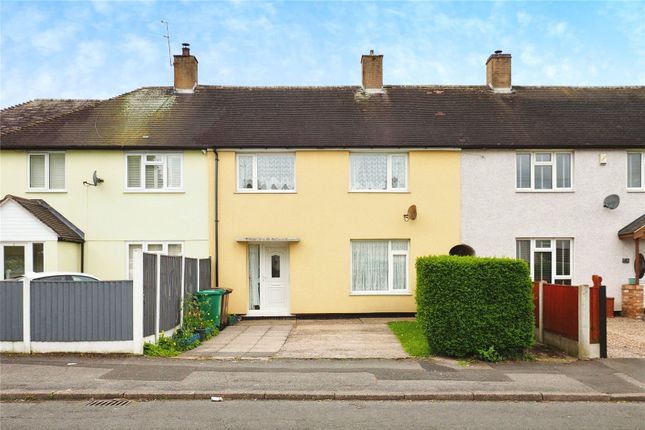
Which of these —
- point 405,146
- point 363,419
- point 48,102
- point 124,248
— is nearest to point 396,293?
point 405,146

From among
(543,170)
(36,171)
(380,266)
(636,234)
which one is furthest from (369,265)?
(36,171)

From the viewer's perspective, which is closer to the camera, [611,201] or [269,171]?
[611,201]

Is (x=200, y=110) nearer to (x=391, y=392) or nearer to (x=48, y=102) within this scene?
(x=48, y=102)

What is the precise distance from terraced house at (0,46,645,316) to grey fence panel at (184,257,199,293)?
7.88ft

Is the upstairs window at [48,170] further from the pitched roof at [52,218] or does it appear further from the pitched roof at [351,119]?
the pitched roof at [52,218]

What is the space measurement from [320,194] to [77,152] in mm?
7598

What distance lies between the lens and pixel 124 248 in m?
18.9

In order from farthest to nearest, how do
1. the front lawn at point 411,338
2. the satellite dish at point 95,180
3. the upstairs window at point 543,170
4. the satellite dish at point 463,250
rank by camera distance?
the upstairs window at point 543,170
the satellite dish at point 463,250
the satellite dish at point 95,180
the front lawn at point 411,338

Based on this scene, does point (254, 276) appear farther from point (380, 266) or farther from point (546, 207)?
point (546, 207)

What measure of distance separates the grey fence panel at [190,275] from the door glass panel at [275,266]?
10.9ft

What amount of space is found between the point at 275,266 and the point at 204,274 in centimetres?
254

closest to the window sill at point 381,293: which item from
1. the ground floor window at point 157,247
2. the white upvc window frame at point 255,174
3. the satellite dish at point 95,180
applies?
the white upvc window frame at point 255,174

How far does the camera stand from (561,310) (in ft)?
43.0

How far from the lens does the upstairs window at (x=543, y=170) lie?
19.5 m
